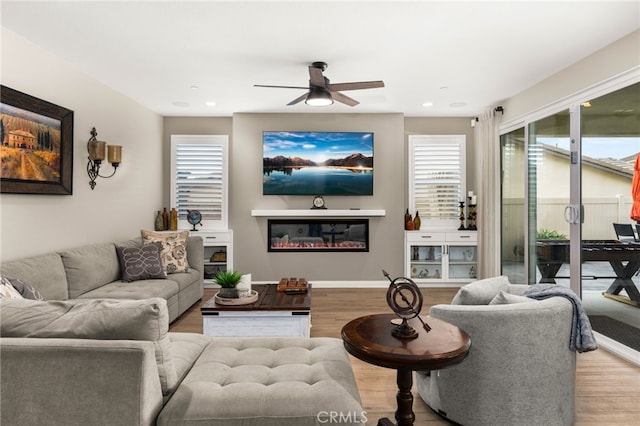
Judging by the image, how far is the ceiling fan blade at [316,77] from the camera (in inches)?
128

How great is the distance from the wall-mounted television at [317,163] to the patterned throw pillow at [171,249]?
1570 mm

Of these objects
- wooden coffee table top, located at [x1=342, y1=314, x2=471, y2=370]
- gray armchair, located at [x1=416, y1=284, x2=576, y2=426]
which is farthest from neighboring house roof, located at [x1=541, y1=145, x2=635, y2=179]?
wooden coffee table top, located at [x1=342, y1=314, x2=471, y2=370]

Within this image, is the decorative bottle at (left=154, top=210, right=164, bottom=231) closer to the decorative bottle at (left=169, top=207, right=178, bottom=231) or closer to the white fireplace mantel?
the decorative bottle at (left=169, top=207, right=178, bottom=231)

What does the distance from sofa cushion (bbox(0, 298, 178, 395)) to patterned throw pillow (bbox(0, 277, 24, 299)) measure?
727mm

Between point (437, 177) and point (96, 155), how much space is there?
15.5 ft

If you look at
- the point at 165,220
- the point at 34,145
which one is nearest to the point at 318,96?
the point at 34,145

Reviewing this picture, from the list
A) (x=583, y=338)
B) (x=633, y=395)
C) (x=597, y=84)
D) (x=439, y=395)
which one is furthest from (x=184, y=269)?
(x=597, y=84)

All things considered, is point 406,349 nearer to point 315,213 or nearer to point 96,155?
point 96,155

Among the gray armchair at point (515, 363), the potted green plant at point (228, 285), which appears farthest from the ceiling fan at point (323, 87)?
the gray armchair at point (515, 363)

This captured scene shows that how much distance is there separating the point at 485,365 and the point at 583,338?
58 cm

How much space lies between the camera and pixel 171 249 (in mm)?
4477

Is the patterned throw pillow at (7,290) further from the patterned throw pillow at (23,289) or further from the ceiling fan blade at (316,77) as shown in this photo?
the ceiling fan blade at (316,77)

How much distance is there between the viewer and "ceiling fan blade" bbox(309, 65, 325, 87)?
3.26 meters

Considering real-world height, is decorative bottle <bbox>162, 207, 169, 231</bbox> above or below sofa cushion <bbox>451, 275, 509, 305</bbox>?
above
